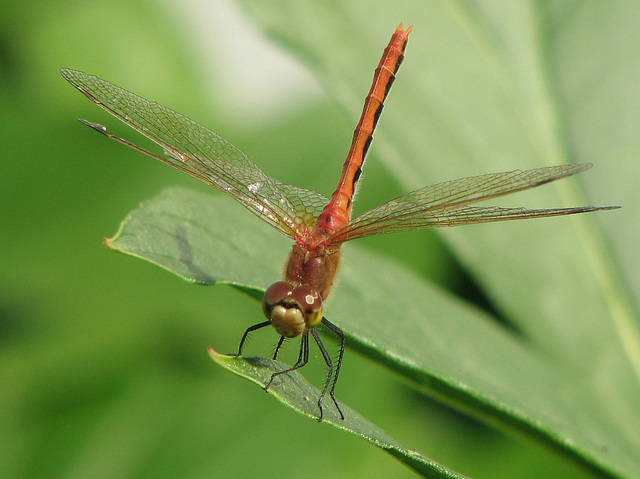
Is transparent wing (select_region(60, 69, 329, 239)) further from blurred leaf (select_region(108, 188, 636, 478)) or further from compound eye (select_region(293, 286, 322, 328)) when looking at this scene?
compound eye (select_region(293, 286, 322, 328))

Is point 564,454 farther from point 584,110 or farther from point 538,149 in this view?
point 584,110

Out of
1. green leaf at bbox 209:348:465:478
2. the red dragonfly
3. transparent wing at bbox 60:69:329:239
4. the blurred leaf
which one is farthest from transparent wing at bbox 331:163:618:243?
green leaf at bbox 209:348:465:478

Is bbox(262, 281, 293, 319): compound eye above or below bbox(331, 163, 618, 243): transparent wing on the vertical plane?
below

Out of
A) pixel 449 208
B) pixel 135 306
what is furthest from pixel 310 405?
pixel 135 306

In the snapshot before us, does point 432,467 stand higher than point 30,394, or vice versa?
point 432,467

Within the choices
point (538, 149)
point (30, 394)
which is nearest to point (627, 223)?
point (538, 149)

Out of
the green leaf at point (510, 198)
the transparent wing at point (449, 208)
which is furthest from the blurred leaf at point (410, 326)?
the transparent wing at point (449, 208)

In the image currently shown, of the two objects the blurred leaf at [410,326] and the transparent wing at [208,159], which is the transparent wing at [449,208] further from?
the transparent wing at [208,159]
